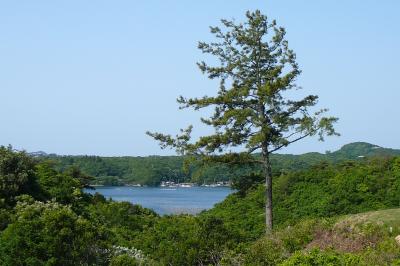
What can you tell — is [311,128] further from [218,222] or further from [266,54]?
[218,222]

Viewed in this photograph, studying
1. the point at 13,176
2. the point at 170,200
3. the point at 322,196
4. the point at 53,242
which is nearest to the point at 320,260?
the point at 53,242

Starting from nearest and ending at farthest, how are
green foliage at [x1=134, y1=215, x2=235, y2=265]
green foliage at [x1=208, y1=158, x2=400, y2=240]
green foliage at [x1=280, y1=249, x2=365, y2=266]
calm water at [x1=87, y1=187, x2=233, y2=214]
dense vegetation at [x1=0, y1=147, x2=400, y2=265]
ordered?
green foliage at [x1=280, y1=249, x2=365, y2=266], dense vegetation at [x1=0, y1=147, x2=400, y2=265], green foliage at [x1=134, y1=215, x2=235, y2=265], green foliage at [x1=208, y1=158, x2=400, y2=240], calm water at [x1=87, y1=187, x2=233, y2=214]

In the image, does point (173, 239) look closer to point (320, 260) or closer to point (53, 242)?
point (53, 242)

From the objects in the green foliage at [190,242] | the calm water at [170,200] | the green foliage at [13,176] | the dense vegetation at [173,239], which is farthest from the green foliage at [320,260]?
the calm water at [170,200]

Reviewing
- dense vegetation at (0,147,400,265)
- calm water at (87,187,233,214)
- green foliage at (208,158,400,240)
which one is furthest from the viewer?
calm water at (87,187,233,214)

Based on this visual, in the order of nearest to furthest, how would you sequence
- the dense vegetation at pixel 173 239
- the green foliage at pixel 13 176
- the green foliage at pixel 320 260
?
1. the green foliage at pixel 320 260
2. the dense vegetation at pixel 173 239
3. the green foliage at pixel 13 176

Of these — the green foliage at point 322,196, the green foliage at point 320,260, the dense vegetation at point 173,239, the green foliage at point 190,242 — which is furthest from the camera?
the green foliage at point 322,196

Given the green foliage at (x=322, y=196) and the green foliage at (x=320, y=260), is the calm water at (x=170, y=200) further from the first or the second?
the green foliage at (x=320, y=260)

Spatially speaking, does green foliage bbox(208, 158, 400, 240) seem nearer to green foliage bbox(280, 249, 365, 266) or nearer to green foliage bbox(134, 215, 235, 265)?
green foliage bbox(134, 215, 235, 265)

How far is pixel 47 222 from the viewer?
45.1 feet

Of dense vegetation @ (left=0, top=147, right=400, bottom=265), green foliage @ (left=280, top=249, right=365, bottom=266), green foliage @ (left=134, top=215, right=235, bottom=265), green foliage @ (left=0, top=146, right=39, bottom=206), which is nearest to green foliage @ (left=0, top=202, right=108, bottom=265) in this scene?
dense vegetation @ (left=0, top=147, right=400, bottom=265)

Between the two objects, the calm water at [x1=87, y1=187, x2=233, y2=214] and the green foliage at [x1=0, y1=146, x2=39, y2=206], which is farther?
the calm water at [x1=87, y1=187, x2=233, y2=214]

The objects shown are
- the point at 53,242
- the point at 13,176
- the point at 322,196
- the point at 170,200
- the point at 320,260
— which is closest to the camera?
the point at 320,260

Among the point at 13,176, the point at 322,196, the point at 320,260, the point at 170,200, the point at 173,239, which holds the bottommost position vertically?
the point at 320,260
